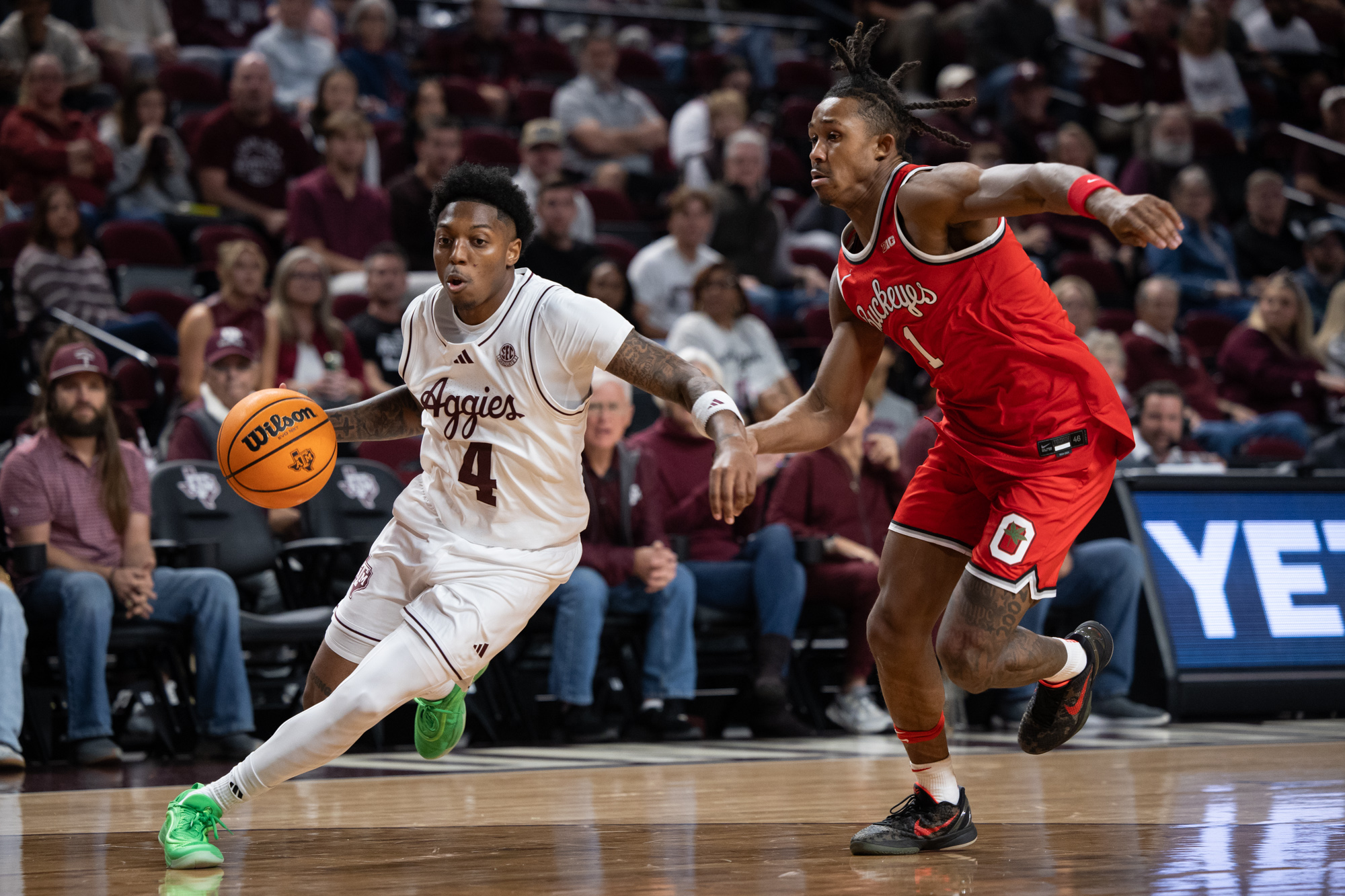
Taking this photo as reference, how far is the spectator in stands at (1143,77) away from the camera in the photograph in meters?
14.8

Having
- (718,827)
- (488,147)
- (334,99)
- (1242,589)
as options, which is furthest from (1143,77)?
(718,827)

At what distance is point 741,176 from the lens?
1075cm

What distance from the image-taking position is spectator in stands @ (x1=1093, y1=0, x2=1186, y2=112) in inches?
584

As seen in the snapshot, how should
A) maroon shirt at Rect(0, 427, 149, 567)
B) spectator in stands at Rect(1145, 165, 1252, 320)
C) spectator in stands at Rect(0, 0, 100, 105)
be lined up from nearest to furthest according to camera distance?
maroon shirt at Rect(0, 427, 149, 567), spectator in stands at Rect(0, 0, 100, 105), spectator in stands at Rect(1145, 165, 1252, 320)

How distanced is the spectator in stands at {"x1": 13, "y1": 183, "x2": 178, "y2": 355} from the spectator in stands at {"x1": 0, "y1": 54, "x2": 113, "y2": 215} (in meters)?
1.21

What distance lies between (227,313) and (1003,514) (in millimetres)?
5572

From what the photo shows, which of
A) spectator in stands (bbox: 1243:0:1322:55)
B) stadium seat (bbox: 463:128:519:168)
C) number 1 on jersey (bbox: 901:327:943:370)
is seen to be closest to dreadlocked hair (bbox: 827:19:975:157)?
number 1 on jersey (bbox: 901:327:943:370)

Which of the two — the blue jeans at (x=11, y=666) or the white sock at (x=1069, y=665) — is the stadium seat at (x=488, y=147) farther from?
the white sock at (x=1069, y=665)

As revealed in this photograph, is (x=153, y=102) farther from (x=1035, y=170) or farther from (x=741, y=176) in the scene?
(x=1035, y=170)

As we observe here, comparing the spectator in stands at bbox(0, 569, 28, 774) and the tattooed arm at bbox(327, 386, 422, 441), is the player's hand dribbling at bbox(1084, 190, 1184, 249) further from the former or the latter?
the spectator in stands at bbox(0, 569, 28, 774)

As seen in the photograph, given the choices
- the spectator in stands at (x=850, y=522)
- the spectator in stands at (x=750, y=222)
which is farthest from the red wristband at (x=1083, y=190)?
the spectator in stands at (x=750, y=222)

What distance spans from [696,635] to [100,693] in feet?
9.59

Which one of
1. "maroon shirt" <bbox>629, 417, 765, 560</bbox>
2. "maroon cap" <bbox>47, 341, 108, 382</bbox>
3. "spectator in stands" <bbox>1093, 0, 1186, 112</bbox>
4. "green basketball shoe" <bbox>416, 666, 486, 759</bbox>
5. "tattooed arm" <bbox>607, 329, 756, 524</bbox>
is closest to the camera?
"tattooed arm" <bbox>607, 329, 756, 524</bbox>

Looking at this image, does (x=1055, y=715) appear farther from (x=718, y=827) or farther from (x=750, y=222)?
(x=750, y=222)
